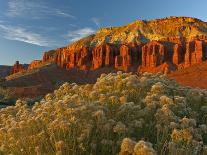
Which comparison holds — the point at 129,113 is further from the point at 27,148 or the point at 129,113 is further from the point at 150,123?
the point at 27,148

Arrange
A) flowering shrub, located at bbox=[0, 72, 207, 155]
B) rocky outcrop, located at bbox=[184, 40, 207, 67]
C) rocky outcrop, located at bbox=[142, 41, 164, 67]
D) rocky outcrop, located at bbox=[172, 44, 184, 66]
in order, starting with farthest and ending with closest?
rocky outcrop, located at bbox=[142, 41, 164, 67]
rocky outcrop, located at bbox=[172, 44, 184, 66]
rocky outcrop, located at bbox=[184, 40, 207, 67]
flowering shrub, located at bbox=[0, 72, 207, 155]

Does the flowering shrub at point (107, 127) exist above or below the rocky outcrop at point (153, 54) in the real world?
below

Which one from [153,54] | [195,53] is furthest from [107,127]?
[153,54]

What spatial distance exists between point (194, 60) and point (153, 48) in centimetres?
2073

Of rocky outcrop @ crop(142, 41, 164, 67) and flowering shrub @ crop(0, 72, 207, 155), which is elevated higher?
rocky outcrop @ crop(142, 41, 164, 67)

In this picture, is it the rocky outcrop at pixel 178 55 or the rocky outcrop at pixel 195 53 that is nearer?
the rocky outcrop at pixel 195 53

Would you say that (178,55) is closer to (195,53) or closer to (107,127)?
(195,53)

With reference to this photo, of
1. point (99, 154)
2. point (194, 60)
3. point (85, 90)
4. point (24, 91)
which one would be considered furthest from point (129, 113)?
point (194, 60)

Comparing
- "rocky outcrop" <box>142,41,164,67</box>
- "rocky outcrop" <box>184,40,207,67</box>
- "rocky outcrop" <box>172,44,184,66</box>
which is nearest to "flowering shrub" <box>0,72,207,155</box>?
"rocky outcrop" <box>184,40,207,67</box>

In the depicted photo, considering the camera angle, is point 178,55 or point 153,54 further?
point 153,54

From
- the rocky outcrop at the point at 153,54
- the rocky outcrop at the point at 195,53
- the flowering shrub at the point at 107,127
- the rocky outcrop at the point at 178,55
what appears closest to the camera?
the flowering shrub at the point at 107,127

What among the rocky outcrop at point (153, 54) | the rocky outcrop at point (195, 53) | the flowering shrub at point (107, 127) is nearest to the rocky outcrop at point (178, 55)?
the rocky outcrop at point (195, 53)

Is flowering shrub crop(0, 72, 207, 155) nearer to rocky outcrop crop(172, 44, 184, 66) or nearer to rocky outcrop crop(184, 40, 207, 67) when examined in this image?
rocky outcrop crop(184, 40, 207, 67)

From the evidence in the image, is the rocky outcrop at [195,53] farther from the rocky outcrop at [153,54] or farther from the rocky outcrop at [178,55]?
the rocky outcrop at [153,54]
